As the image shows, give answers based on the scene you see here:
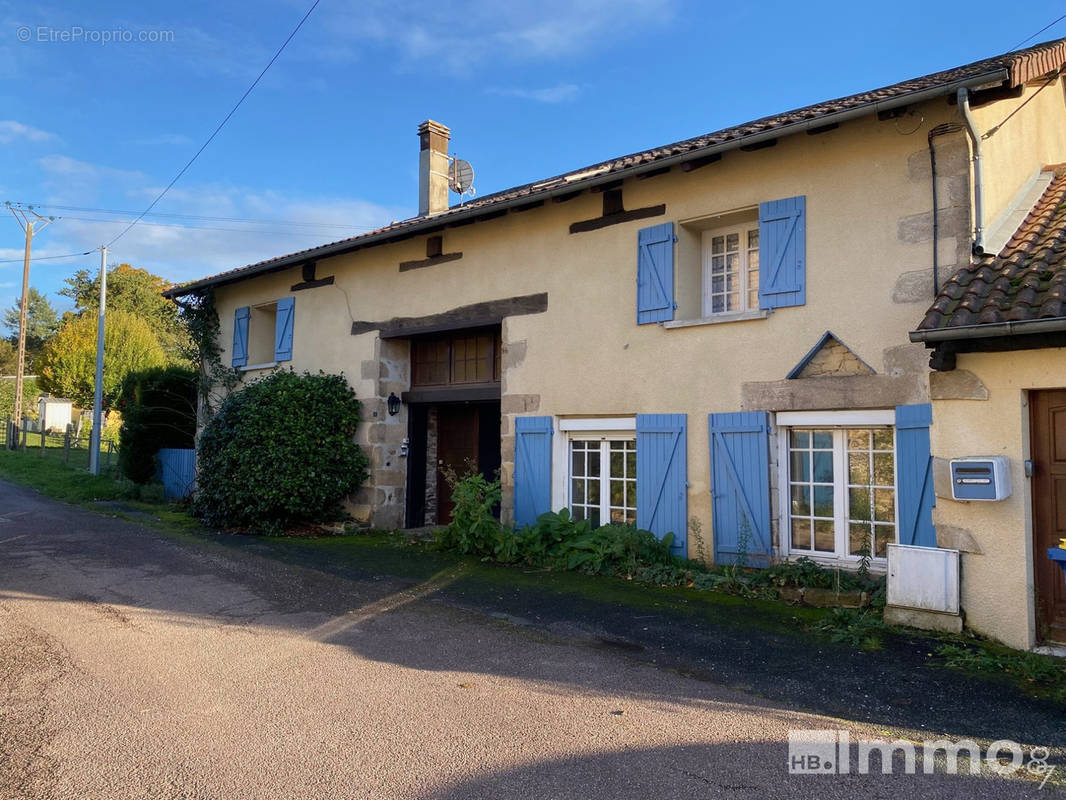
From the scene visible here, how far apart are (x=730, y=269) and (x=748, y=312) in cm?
85

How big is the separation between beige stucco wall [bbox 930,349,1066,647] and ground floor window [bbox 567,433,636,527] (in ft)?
11.3

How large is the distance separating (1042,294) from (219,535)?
996cm

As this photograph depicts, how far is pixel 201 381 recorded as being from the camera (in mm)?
13930

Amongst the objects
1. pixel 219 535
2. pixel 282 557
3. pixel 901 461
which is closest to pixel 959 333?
pixel 901 461

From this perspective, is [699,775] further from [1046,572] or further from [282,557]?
[282,557]

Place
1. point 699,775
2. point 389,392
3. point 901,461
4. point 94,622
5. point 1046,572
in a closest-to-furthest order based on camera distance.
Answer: point 699,775, point 1046,572, point 94,622, point 901,461, point 389,392

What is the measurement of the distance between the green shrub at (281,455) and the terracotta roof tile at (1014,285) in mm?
8039

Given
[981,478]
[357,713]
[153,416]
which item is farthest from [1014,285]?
[153,416]

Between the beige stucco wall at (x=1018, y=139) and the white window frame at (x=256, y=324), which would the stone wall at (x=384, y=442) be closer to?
the white window frame at (x=256, y=324)

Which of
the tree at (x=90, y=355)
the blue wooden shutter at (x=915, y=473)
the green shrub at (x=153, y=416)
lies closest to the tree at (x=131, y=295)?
the tree at (x=90, y=355)

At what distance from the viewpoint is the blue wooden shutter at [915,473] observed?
6199 mm

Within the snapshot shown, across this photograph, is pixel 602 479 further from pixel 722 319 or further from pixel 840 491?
pixel 840 491

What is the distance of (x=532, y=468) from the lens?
358 inches

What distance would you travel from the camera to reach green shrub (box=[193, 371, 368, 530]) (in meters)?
10.4
